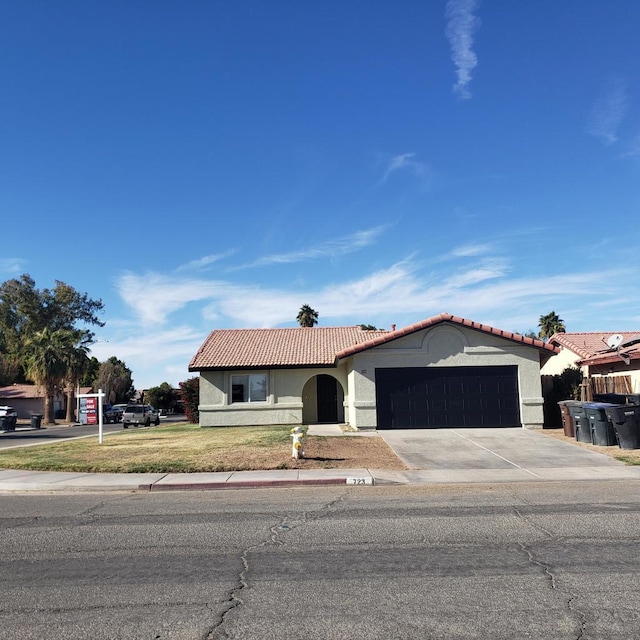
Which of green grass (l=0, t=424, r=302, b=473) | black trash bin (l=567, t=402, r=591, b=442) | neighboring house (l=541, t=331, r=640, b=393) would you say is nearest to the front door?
green grass (l=0, t=424, r=302, b=473)

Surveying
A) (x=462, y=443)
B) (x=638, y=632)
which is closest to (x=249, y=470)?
(x=462, y=443)

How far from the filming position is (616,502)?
9766mm

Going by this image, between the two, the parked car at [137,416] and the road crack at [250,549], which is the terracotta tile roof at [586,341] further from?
the parked car at [137,416]

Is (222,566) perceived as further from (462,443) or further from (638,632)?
(462,443)

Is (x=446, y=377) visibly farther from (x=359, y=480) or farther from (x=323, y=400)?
(x=359, y=480)

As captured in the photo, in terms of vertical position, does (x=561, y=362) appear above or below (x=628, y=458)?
above

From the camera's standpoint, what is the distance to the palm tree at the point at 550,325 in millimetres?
66000

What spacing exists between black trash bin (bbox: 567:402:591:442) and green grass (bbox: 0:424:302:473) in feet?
28.8

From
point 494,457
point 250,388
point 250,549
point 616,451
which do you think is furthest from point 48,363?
point 250,549

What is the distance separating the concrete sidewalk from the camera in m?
12.5

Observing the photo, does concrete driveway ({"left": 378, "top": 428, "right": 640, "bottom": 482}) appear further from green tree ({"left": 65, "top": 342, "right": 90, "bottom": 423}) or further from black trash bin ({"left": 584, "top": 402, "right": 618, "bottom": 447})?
green tree ({"left": 65, "top": 342, "right": 90, "bottom": 423})

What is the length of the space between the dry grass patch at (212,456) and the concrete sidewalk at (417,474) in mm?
486

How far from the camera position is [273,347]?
29234 mm

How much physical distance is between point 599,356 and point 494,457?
11.3 m
